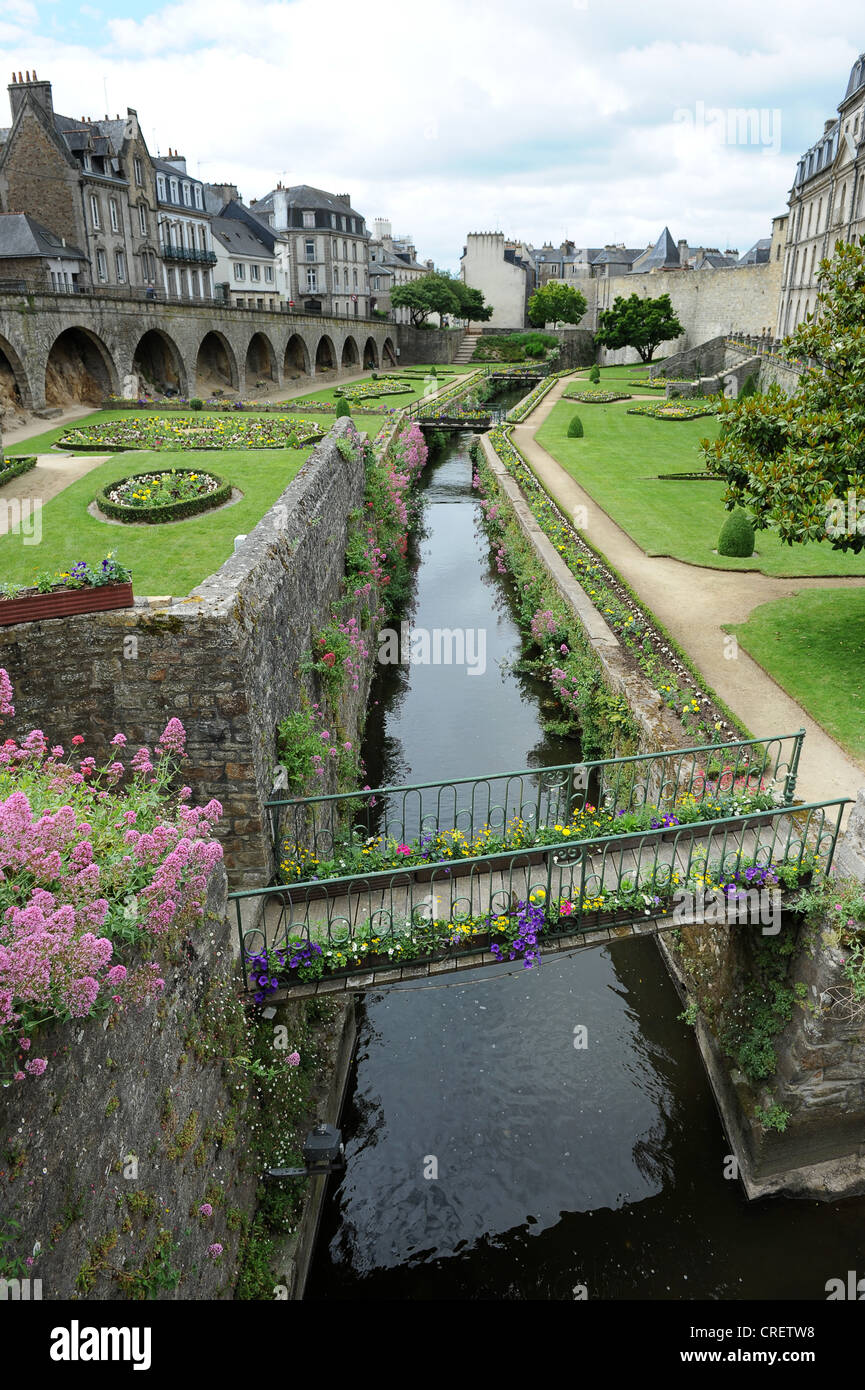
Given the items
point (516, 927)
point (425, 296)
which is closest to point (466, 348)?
point (425, 296)

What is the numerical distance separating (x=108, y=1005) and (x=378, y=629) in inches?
598

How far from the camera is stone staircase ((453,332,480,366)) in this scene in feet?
253

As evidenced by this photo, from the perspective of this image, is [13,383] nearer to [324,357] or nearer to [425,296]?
[324,357]

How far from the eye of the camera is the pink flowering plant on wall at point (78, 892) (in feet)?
11.3

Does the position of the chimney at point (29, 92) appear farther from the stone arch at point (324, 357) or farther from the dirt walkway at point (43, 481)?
the dirt walkway at point (43, 481)

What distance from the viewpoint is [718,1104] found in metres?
8.79

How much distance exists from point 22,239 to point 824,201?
4189cm

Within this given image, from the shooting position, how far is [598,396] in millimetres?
48750

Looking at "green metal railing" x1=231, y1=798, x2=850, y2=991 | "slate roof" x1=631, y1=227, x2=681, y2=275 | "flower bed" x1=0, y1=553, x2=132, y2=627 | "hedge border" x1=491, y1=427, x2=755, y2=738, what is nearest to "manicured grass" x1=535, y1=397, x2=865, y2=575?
"hedge border" x1=491, y1=427, x2=755, y2=738

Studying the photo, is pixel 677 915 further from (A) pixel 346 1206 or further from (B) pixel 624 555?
(B) pixel 624 555

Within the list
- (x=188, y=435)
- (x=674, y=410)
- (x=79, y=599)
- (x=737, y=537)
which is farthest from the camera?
(x=674, y=410)

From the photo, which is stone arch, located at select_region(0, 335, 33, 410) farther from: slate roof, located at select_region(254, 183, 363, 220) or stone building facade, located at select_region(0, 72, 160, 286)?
slate roof, located at select_region(254, 183, 363, 220)

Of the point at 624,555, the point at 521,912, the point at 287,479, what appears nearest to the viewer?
the point at 521,912
